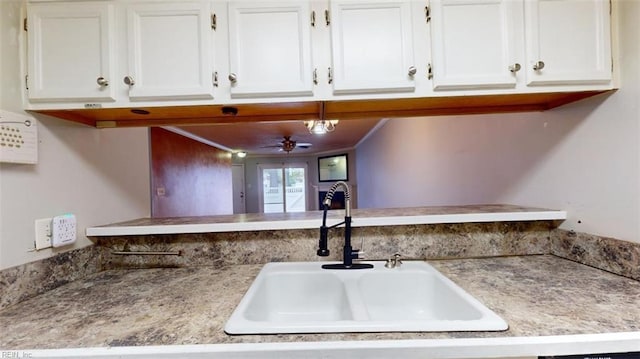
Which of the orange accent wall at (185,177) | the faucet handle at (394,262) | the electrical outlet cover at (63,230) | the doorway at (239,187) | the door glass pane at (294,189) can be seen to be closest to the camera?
the electrical outlet cover at (63,230)

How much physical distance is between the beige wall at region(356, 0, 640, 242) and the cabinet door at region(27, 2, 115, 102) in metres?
1.92

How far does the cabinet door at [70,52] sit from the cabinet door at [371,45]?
0.85 meters

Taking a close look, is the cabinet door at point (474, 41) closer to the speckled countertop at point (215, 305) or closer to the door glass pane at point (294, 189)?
the speckled countertop at point (215, 305)

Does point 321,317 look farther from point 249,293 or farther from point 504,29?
point 504,29

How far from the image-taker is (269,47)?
1.01m

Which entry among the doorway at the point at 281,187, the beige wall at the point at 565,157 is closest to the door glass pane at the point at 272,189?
the doorway at the point at 281,187

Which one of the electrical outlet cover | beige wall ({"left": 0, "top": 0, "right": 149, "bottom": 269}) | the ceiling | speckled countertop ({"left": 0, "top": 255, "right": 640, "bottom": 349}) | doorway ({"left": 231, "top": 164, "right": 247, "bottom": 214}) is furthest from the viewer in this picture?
doorway ({"left": 231, "top": 164, "right": 247, "bottom": 214})

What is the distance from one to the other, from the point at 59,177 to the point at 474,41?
1.74m

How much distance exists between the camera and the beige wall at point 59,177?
0.92 meters

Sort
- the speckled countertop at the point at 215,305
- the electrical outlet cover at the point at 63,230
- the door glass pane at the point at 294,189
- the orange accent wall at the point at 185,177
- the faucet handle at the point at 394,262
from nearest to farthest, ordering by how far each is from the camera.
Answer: the speckled countertop at the point at 215,305 < the electrical outlet cover at the point at 63,230 < the faucet handle at the point at 394,262 < the orange accent wall at the point at 185,177 < the door glass pane at the point at 294,189

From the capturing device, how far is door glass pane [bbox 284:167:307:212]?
27.3 ft

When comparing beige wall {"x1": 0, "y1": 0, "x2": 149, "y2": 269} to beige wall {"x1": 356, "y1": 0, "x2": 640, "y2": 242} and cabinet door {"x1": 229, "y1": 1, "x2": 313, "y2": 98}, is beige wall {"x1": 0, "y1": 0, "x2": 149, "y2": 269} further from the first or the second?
beige wall {"x1": 356, "y1": 0, "x2": 640, "y2": 242}

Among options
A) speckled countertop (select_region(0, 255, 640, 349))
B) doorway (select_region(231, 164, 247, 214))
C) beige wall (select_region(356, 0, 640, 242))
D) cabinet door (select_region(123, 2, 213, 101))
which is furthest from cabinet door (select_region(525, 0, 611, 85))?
doorway (select_region(231, 164, 247, 214))

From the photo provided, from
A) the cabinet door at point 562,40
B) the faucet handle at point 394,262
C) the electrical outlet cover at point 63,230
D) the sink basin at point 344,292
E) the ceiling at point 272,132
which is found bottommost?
the sink basin at point 344,292
